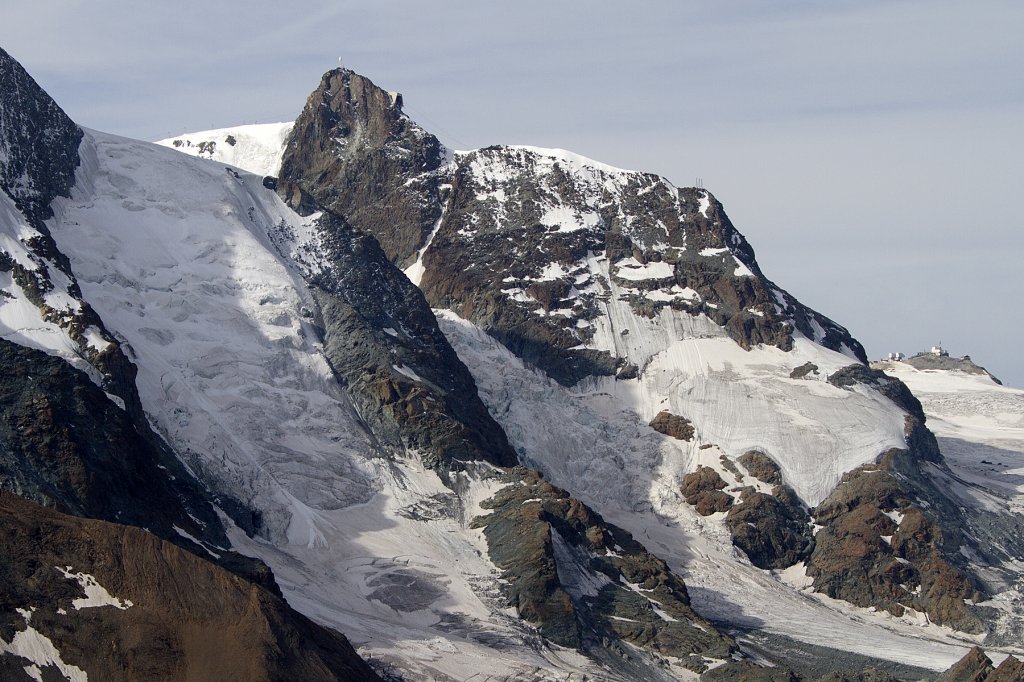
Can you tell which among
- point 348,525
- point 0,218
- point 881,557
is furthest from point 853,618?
point 0,218

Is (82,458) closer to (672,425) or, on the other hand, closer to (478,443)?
(478,443)

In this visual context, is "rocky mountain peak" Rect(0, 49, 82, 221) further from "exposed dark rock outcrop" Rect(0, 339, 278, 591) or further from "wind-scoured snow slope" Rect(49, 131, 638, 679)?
"exposed dark rock outcrop" Rect(0, 339, 278, 591)

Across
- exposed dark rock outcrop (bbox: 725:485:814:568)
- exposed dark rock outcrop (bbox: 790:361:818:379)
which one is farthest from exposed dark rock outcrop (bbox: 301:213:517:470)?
exposed dark rock outcrop (bbox: 790:361:818:379)

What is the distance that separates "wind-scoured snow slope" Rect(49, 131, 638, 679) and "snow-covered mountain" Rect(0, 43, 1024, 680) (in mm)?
316

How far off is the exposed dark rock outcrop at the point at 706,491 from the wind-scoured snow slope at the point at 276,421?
26.7 meters

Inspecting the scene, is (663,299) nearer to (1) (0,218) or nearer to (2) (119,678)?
(1) (0,218)

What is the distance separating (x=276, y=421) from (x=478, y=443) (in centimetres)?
1814

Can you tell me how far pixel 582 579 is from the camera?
13725 cm

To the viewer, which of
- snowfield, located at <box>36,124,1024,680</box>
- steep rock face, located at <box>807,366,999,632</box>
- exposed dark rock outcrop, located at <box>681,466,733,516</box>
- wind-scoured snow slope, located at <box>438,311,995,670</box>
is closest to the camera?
snowfield, located at <box>36,124,1024,680</box>

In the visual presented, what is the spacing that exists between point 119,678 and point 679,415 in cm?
9816

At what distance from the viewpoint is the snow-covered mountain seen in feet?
417

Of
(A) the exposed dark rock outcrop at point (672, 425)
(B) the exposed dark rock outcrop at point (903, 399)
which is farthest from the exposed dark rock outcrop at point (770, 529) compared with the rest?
(B) the exposed dark rock outcrop at point (903, 399)

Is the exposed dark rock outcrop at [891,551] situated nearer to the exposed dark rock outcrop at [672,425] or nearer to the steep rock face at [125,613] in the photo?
the exposed dark rock outcrop at [672,425]

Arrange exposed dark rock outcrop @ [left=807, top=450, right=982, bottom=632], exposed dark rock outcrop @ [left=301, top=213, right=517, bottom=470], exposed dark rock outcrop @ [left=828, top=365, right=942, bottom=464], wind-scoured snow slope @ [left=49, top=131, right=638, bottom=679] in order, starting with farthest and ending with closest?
exposed dark rock outcrop @ [left=828, top=365, right=942, bottom=464] → exposed dark rock outcrop @ [left=807, top=450, right=982, bottom=632] → exposed dark rock outcrop @ [left=301, top=213, right=517, bottom=470] → wind-scoured snow slope @ [left=49, top=131, right=638, bottom=679]
